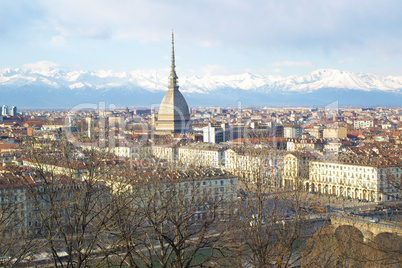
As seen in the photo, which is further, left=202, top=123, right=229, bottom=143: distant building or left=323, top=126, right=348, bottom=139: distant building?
left=323, top=126, right=348, bottom=139: distant building

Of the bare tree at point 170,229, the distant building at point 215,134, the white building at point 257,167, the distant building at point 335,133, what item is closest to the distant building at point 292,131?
the distant building at point 335,133

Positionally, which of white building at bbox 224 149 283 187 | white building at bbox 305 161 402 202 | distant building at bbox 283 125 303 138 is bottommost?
white building at bbox 305 161 402 202

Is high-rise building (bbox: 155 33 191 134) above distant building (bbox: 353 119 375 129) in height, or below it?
above

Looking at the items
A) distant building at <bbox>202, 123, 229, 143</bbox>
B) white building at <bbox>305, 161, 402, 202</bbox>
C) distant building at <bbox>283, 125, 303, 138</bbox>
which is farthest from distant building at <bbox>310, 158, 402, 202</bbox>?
distant building at <bbox>283, 125, 303, 138</bbox>

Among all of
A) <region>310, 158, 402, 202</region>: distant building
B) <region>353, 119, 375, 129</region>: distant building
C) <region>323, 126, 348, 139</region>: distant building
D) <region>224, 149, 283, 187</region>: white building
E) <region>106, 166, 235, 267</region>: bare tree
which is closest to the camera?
<region>106, 166, 235, 267</region>: bare tree

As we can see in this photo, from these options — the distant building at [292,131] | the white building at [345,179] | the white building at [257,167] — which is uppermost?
the white building at [257,167]

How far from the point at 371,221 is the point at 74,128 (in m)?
41.2

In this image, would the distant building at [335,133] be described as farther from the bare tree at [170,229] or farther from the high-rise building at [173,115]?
the bare tree at [170,229]

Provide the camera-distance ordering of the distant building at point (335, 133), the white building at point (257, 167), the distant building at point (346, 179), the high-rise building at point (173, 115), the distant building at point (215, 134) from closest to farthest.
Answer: the white building at point (257, 167)
the distant building at point (346, 179)
the distant building at point (215, 134)
the distant building at point (335, 133)
the high-rise building at point (173, 115)

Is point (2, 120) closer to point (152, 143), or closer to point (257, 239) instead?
point (152, 143)

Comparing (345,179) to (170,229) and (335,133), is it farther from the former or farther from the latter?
(335,133)

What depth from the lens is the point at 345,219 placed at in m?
21.0

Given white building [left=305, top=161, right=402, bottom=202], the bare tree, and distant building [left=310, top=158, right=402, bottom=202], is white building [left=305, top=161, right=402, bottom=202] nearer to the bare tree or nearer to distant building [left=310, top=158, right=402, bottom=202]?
distant building [left=310, top=158, right=402, bottom=202]

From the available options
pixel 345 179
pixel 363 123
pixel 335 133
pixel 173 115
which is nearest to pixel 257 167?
pixel 345 179
